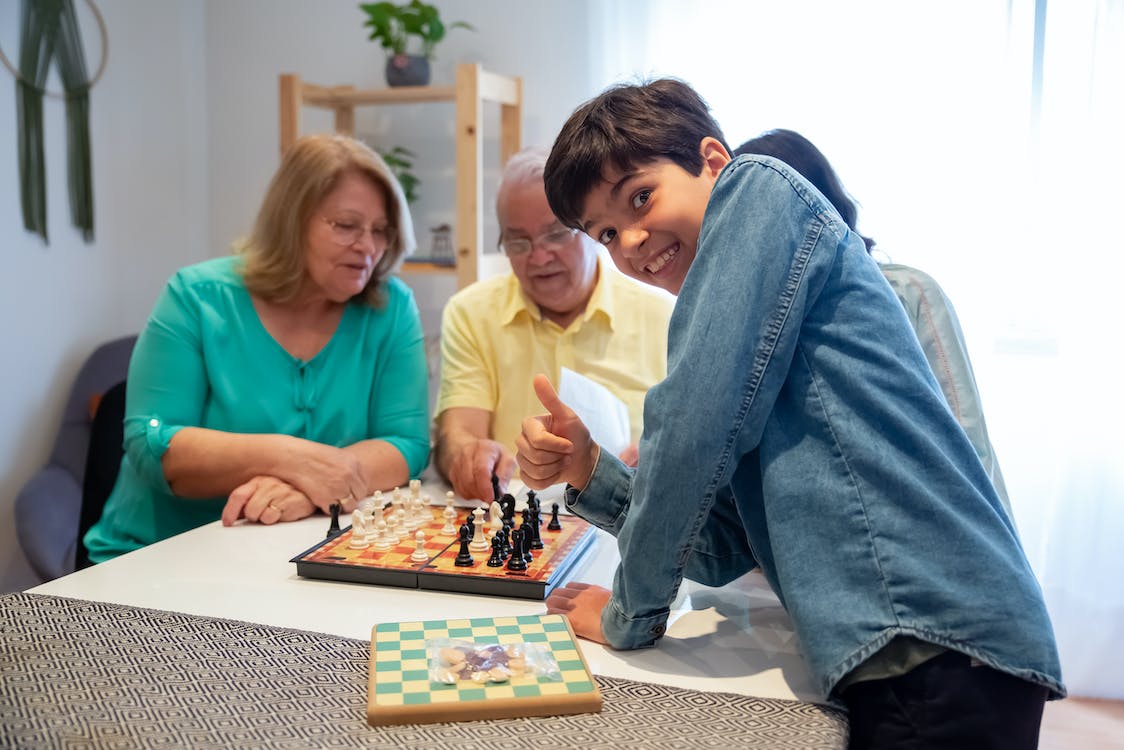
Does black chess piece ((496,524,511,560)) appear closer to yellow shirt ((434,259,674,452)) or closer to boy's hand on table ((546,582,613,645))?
boy's hand on table ((546,582,613,645))

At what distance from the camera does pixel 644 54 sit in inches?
123

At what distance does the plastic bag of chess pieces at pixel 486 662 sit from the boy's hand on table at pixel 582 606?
0.10 meters

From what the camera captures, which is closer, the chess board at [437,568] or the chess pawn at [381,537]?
the chess board at [437,568]

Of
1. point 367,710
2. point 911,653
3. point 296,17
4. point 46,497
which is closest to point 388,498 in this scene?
point 367,710

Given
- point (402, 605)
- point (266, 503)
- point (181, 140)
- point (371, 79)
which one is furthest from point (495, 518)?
point (181, 140)

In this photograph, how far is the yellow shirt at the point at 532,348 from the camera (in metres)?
2.26

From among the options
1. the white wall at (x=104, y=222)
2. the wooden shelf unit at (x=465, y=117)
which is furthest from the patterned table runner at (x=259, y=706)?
the white wall at (x=104, y=222)

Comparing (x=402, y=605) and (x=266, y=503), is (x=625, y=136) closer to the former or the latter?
(x=402, y=605)

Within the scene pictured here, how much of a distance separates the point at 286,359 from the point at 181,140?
85.5 inches

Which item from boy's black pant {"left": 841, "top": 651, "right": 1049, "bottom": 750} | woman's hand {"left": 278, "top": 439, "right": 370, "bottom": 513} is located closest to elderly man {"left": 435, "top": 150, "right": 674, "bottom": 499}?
woman's hand {"left": 278, "top": 439, "right": 370, "bottom": 513}

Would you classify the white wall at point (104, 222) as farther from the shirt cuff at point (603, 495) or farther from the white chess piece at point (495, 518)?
the shirt cuff at point (603, 495)

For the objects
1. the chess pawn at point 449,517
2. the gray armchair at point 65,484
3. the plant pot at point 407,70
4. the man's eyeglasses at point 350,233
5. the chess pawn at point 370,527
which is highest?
the plant pot at point 407,70

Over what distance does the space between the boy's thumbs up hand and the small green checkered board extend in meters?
0.23

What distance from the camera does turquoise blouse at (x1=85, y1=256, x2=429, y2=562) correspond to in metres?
1.93
